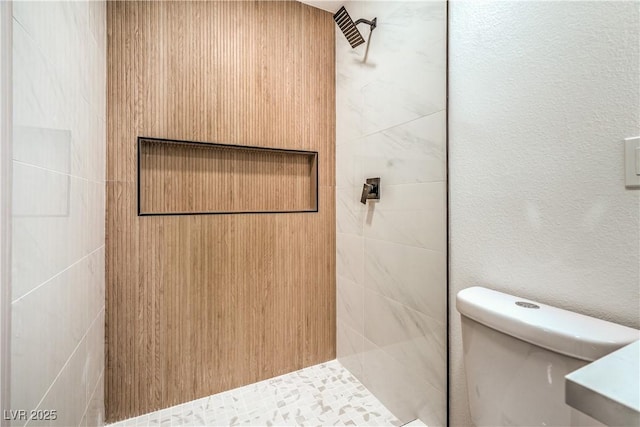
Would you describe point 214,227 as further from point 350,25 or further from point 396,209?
point 350,25

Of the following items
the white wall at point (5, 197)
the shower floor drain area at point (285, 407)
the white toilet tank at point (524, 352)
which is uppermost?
the white wall at point (5, 197)

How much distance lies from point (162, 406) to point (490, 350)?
4.69 feet

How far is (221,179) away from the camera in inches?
57.0

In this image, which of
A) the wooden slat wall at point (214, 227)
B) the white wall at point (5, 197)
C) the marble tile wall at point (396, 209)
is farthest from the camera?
the wooden slat wall at point (214, 227)

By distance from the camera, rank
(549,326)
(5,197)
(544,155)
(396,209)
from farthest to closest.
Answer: (396,209) < (544,155) < (549,326) < (5,197)

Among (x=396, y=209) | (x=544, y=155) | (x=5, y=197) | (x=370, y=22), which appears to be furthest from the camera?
(x=370, y=22)

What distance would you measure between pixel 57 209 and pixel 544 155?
1.27m

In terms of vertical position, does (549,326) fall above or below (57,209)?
below

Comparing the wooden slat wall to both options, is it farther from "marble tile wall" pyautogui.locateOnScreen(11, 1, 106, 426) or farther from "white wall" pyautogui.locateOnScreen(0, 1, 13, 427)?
"white wall" pyautogui.locateOnScreen(0, 1, 13, 427)

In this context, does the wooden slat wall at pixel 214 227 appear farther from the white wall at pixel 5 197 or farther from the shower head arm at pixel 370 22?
the white wall at pixel 5 197

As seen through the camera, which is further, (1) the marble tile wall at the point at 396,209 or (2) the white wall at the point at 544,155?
(1) the marble tile wall at the point at 396,209

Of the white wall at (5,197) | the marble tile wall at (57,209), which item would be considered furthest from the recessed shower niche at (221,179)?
the white wall at (5,197)

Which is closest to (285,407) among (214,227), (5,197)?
(214,227)

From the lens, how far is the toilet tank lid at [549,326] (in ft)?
1.81
